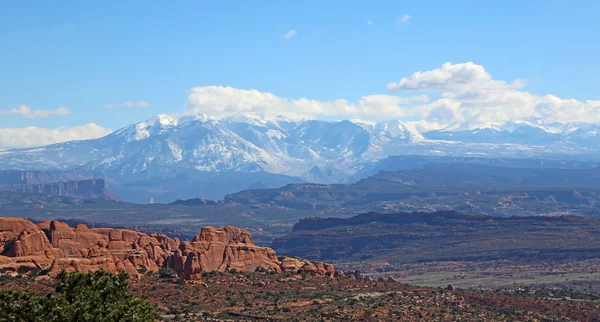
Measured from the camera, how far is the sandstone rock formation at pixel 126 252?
83.1m

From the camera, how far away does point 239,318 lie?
68938mm

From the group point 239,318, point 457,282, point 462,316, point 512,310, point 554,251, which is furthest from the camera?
point 554,251

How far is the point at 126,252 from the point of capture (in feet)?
306

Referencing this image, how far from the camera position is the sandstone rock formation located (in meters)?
83.1

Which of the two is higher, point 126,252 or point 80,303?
point 80,303

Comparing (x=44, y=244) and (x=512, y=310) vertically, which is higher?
(x=44, y=244)

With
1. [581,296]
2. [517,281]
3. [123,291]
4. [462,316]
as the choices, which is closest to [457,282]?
[517,281]

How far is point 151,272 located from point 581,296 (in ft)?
140

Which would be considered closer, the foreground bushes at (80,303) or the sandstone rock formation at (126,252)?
the foreground bushes at (80,303)

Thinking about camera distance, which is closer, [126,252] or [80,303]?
[80,303]

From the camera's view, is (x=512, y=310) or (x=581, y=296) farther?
(x=581, y=296)

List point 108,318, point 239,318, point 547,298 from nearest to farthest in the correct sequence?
point 108,318
point 239,318
point 547,298

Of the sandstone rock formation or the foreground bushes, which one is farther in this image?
the sandstone rock formation

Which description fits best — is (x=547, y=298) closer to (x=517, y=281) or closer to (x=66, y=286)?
(x=517, y=281)
